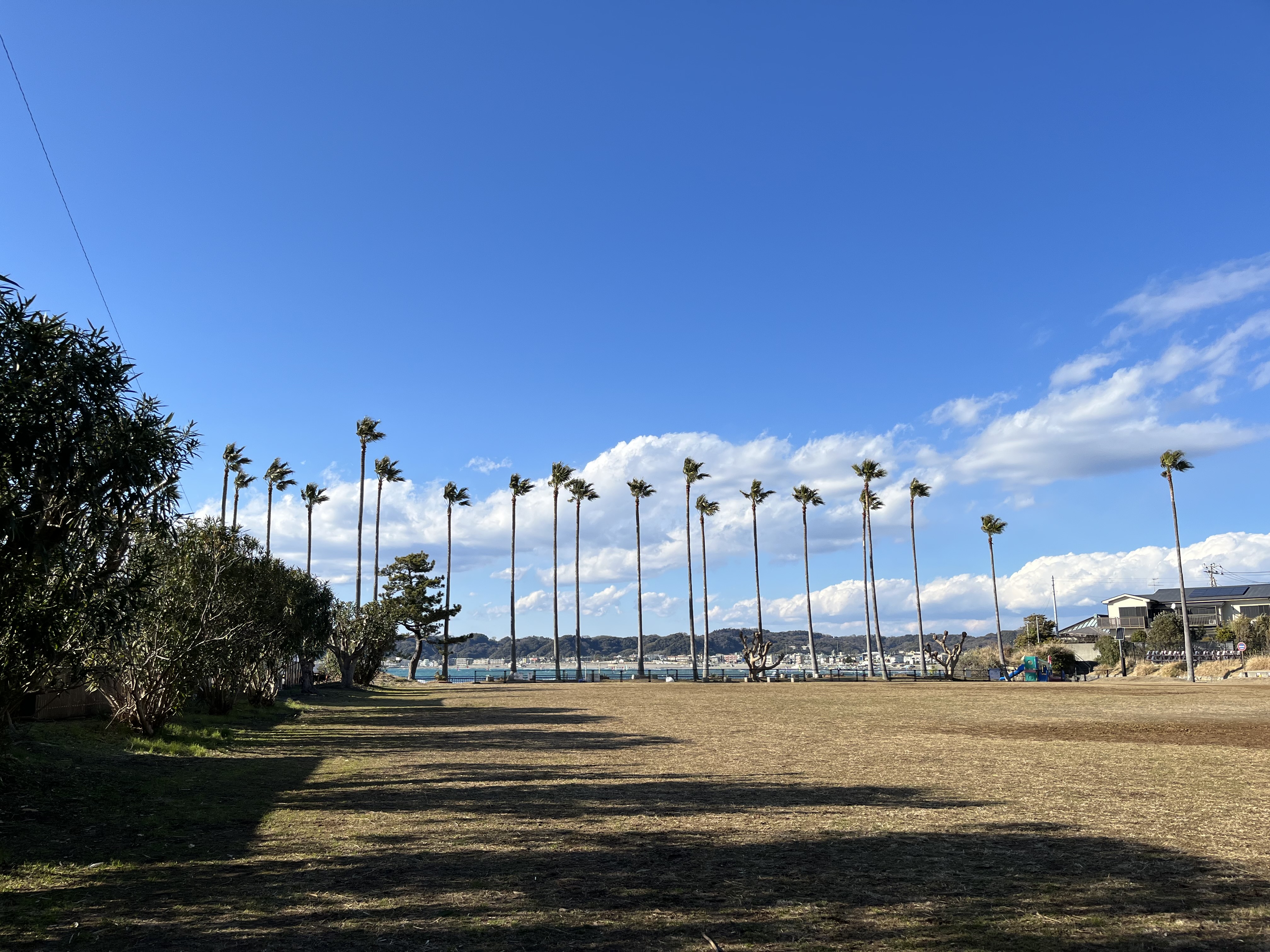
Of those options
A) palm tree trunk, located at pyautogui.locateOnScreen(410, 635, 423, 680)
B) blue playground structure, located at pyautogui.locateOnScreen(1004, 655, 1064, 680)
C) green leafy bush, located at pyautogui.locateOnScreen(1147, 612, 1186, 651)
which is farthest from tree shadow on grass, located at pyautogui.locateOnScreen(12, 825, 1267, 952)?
→ green leafy bush, located at pyautogui.locateOnScreen(1147, 612, 1186, 651)

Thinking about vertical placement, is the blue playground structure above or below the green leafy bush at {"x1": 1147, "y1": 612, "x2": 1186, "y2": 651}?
below

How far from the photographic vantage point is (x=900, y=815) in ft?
40.2

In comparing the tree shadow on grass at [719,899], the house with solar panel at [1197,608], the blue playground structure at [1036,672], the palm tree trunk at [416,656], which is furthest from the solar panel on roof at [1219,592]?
the tree shadow on grass at [719,899]

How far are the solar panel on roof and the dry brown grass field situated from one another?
115m

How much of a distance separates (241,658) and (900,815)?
26599 mm

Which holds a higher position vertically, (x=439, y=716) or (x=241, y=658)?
(x=241, y=658)

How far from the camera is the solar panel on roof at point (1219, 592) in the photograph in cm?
11594

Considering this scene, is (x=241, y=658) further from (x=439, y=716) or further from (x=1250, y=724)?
(x=1250, y=724)

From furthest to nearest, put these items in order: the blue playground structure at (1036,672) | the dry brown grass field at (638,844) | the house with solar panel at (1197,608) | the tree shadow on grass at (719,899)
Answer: the house with solar panel at (1197,608), the blue playground structure at (1036,672), the dry brown grass field at (638,844), the tree shadow on grass at (719,899)

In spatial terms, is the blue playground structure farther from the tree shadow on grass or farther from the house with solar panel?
the tree shadow on grass

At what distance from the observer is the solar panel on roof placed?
116 meters

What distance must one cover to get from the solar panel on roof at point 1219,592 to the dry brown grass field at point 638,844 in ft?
377

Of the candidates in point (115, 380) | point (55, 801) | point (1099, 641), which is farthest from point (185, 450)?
point (1099, 641)

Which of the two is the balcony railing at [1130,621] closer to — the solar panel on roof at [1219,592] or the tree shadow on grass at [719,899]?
the solar panel on roof at [1219,592]
